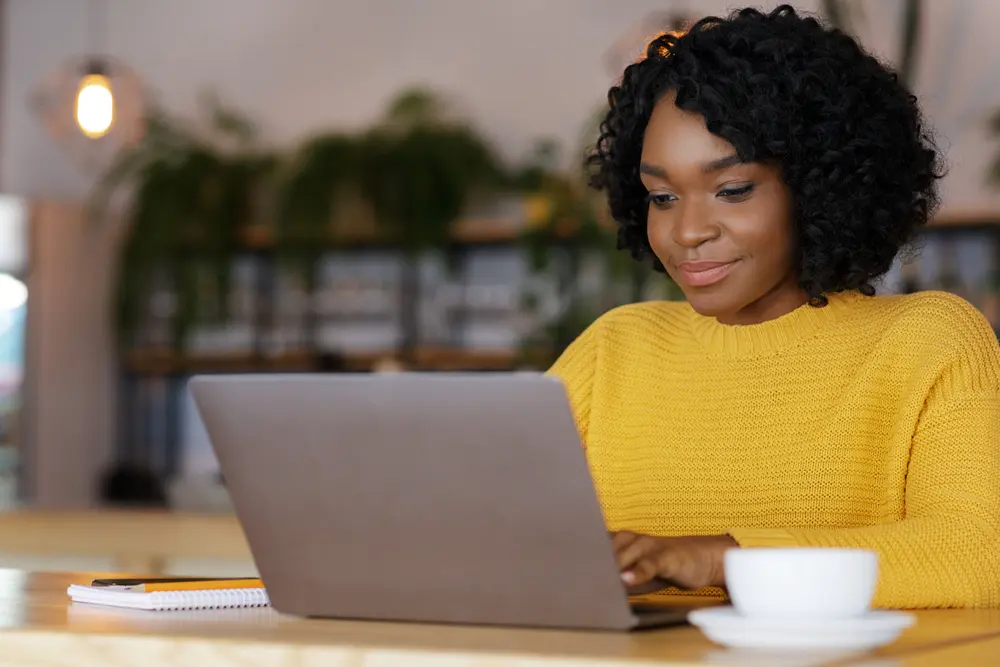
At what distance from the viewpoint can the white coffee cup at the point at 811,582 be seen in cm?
101

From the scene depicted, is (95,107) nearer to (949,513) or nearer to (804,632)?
(949,513)

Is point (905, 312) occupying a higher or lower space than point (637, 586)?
higher

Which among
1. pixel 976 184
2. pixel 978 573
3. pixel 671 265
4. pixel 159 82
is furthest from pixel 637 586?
→ pixel 159 82

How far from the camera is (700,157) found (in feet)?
5.41

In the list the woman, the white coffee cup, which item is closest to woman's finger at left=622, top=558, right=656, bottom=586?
the white coffee cup

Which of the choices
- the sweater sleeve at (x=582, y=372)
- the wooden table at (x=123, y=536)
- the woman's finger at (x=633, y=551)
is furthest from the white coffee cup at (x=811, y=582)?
the wooden table at (x=123, y=536)

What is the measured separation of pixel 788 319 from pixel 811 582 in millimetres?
798

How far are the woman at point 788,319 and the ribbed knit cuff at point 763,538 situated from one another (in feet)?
0.79

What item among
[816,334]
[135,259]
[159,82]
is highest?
[159,82]

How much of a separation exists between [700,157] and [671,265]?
0.43ft

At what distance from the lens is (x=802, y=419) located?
1.72 m

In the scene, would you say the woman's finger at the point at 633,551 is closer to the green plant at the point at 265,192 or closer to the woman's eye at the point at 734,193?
the woman's eye at the point at 734,193

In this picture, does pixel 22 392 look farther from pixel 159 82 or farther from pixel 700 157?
pixel 700 157

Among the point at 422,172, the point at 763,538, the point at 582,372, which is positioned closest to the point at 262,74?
the point at 422,172
